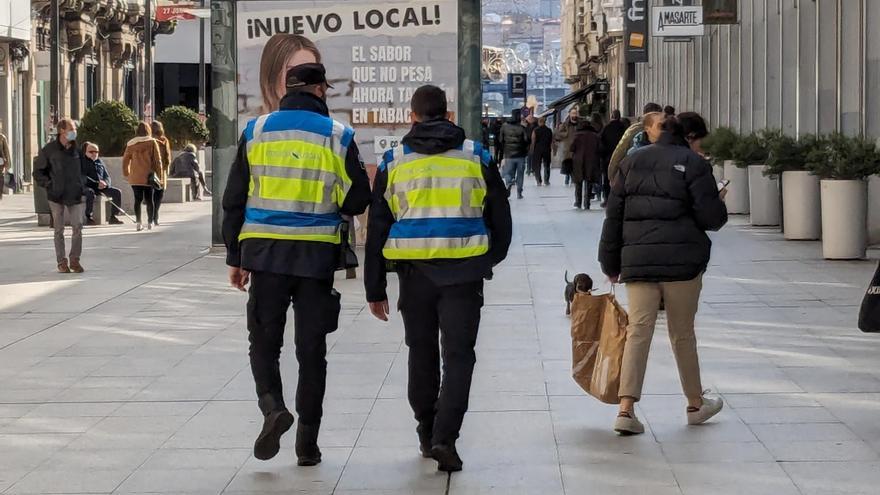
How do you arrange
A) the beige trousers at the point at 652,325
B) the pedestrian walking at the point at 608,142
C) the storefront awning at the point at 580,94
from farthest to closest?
the storefront awning at the point at 580,94 < the pedestrian walking at the point at 608,142 < the beige trousers at the point at 652,325

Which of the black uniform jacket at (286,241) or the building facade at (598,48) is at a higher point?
the building facade at (598,48)

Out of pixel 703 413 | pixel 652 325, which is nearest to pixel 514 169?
pixel 652 325

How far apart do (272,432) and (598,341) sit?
213 cm

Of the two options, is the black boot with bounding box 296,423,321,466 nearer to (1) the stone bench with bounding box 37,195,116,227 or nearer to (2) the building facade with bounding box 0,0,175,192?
(1) the stone bench with bounding box 37,195,116,227

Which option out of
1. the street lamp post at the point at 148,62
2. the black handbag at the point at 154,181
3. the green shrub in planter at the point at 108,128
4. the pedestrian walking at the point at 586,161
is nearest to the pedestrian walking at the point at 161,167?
the black handbag at the point at 154,181

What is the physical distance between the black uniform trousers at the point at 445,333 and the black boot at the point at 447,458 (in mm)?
27

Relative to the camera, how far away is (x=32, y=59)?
45.5 metres

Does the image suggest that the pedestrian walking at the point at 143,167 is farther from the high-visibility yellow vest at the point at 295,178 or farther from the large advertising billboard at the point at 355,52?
the high-visibility yellow vest at the point at 295,178

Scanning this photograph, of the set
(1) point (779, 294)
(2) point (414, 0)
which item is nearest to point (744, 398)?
(1) point (779, 294)

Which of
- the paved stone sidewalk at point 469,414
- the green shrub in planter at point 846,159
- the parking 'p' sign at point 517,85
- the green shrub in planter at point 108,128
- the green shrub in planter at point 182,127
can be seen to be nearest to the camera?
the paved stone sidewalk at point 469,414

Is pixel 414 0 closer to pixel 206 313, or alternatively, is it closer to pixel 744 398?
pixel 206 313

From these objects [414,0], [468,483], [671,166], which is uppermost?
[414,0]

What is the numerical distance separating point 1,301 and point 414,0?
6896 millimetres

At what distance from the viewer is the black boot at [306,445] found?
8.08 m
